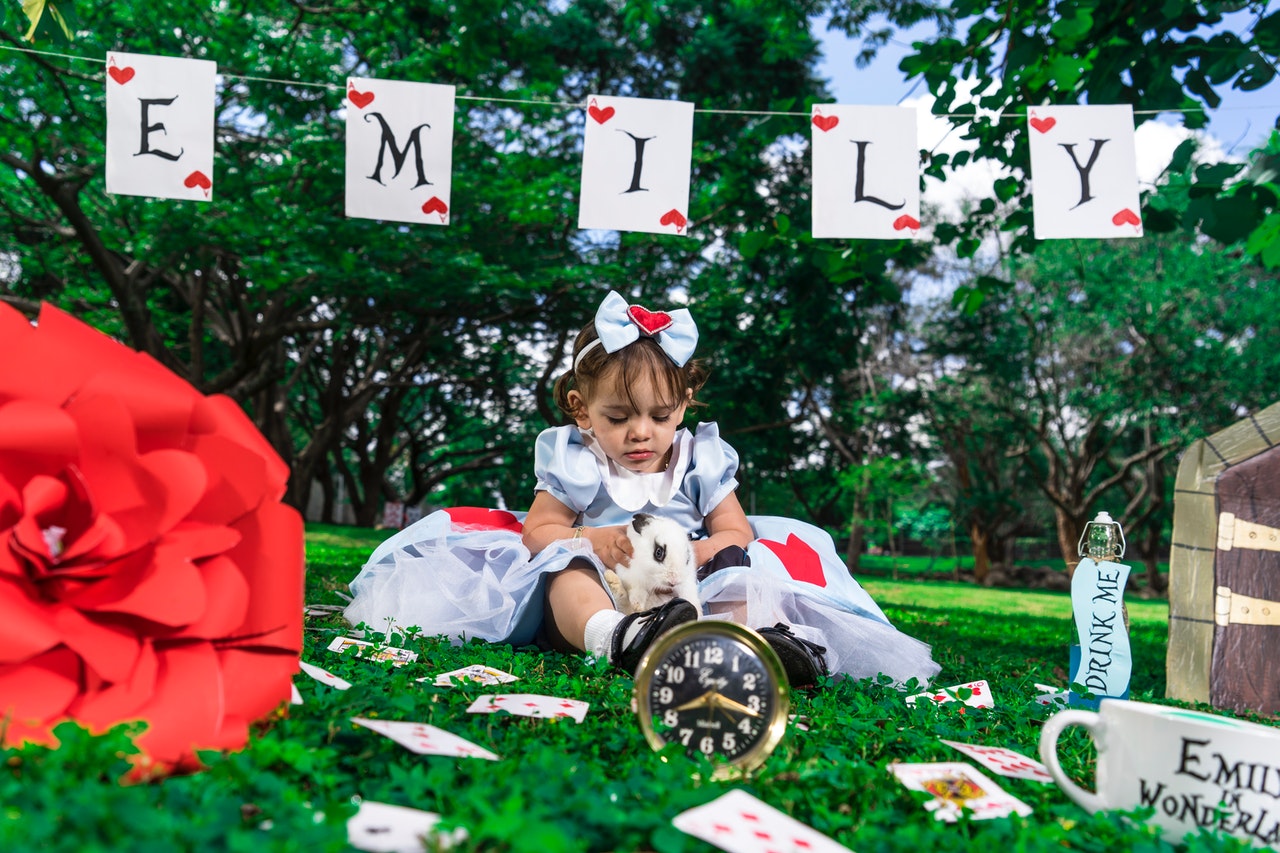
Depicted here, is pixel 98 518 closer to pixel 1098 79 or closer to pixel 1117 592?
pixel 1117 592

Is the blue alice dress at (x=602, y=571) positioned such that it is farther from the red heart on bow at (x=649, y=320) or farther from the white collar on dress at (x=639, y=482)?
the red heart on bow at (x=649, y=320)

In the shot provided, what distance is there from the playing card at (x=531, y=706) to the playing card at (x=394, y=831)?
0.48 m

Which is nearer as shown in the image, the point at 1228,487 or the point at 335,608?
the point at 1228,487

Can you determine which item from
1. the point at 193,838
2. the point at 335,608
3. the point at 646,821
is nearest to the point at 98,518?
the point at 193,838

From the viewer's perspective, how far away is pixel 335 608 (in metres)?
2.88

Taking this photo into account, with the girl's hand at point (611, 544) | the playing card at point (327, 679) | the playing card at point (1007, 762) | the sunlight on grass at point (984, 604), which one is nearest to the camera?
the playing card at point (1007, 762)

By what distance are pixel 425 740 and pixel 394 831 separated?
0.29 metres

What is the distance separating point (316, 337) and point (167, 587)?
13952mm

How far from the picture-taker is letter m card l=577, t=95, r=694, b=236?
3.66 m

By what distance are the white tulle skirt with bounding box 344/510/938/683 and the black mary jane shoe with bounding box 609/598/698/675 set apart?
0.37m

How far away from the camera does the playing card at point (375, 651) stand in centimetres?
195

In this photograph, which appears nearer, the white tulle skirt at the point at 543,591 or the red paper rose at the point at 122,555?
the red paper rose at the point at 122,555

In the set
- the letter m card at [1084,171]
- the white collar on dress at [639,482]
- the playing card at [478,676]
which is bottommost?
the playing card at [478,676]

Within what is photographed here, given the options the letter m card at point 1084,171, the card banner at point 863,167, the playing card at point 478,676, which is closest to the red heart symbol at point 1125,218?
the letter m card at point 1084,171
